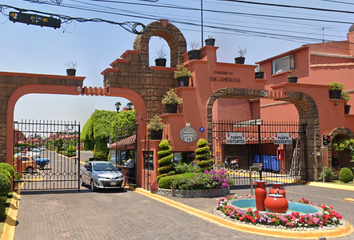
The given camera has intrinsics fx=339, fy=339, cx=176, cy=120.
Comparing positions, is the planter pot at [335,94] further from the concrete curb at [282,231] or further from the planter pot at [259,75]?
the concrete curb at [282,231]

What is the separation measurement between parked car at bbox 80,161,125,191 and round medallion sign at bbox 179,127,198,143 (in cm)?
363

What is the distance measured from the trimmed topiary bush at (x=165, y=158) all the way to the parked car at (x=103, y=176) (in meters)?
2.36

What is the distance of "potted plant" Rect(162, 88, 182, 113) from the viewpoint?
16328 millimetres

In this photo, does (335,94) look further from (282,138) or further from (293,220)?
(293,220)

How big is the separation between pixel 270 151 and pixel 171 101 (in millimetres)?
12890

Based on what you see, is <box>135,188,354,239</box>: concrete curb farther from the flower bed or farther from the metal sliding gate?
the metal sliding gate

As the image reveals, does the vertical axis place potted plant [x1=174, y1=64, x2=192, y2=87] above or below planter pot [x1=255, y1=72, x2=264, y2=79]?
below

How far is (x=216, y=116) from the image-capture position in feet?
101

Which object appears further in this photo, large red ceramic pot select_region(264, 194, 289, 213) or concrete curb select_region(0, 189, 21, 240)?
large red ceramic pot select_region(264, 194, 289, 213)

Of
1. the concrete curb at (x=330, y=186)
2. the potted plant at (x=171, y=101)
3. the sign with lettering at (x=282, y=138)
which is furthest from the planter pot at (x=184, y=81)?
the concrete curb at (x=330, y=186)

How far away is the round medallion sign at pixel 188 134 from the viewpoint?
16391 mm

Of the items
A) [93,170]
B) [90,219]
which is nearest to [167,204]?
[90,219]

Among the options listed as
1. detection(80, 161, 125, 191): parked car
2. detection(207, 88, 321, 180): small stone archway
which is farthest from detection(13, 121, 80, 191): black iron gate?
detection(207, 88, 321, 180): small stone archway

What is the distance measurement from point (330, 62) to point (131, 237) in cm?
2278
